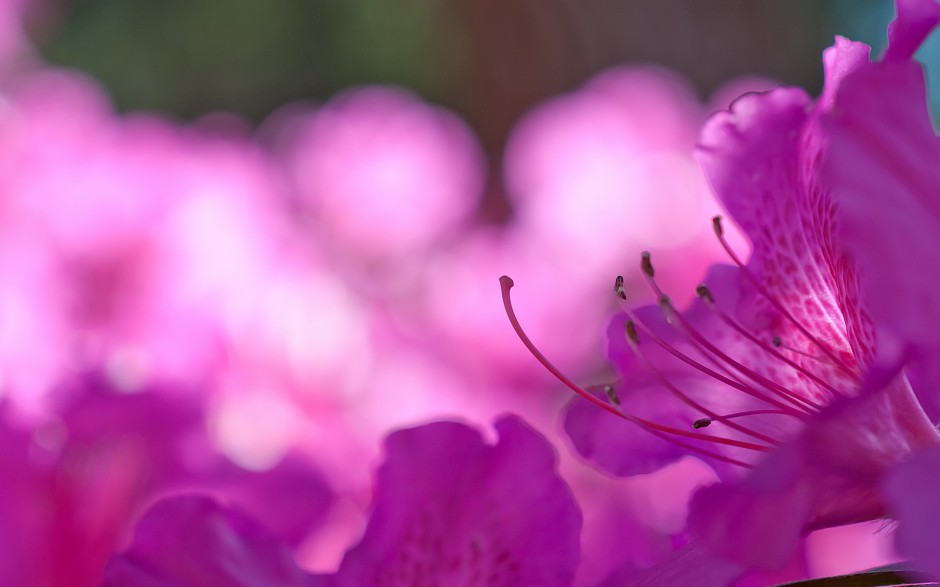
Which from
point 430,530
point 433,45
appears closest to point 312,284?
point 430,530

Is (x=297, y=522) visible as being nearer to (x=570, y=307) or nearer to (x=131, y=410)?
(x=131, y=410)

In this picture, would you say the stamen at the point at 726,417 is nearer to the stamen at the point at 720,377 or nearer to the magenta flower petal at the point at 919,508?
the stamen at the point at 720,377

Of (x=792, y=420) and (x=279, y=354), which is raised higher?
(x=279, y=354)

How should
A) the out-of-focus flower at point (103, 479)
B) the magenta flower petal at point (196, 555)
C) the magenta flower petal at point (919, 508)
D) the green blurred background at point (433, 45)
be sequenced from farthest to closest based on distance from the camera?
1. the green blurred background at point (433, 45)
2. the out-of-focus flower at point (103, 479)
3. the magenta flower petal at point (196, 555)
4. the magenta flower petal at point (919, 508)

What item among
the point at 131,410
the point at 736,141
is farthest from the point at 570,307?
the point at 736,141

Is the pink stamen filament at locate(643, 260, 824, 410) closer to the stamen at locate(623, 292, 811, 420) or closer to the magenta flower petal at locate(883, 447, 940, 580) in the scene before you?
the stamen at locate(623, 292, 811, 420)

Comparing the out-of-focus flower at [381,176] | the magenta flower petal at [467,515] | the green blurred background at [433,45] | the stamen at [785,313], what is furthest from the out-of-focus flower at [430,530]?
the green blurred background at [433,45]
